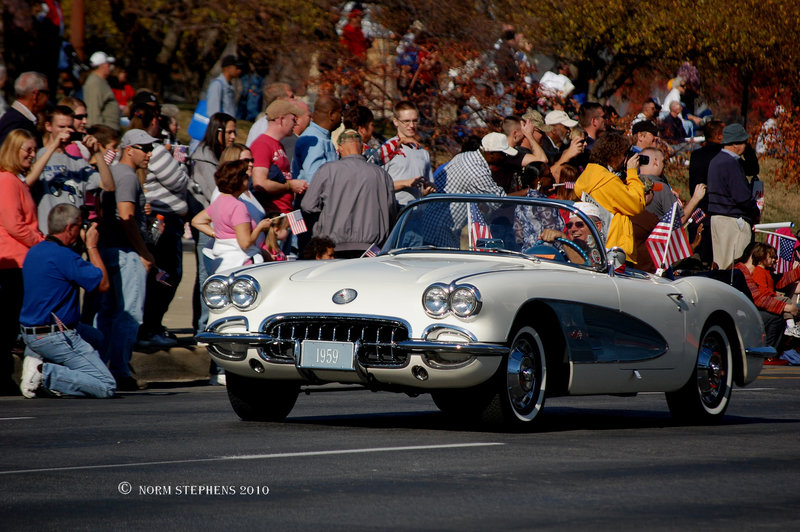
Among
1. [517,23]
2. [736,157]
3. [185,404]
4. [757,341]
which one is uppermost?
[517,23]

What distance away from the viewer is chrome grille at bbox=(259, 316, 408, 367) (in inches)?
334

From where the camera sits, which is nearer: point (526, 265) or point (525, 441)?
point (525, 441)

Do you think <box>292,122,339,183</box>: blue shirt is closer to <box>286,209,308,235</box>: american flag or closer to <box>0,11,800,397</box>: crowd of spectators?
<box>0,11,800,397</box>: crowd of spectators

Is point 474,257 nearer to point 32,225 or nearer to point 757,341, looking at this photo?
point 757,341

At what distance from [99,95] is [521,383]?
37.1 feet

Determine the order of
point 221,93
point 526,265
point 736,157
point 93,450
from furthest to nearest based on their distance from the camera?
point 221,93, point 736,157, point 526,265, point 93,450

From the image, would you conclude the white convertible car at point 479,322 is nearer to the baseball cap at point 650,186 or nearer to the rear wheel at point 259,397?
the rear wheel at point 259,397

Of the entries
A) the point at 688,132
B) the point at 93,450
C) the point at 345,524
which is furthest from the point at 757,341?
the point at 688,132

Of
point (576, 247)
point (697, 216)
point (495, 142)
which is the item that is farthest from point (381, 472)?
point (697, 216)

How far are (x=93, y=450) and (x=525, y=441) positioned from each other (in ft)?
8.10

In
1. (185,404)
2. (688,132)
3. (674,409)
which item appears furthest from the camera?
(688,132)

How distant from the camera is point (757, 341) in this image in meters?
10.9

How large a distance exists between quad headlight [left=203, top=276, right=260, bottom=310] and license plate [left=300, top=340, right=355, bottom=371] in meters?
0.62

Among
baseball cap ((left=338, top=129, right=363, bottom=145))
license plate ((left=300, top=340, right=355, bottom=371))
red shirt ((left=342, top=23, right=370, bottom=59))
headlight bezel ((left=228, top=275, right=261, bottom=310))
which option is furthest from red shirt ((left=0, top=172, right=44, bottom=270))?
red shirt ((left=342, top=23, right=370, bottom=59))
